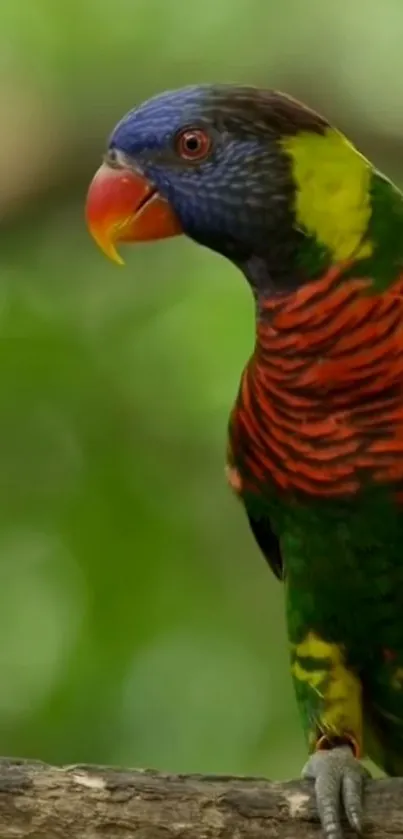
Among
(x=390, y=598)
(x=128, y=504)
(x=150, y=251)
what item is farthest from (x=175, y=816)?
(x=150, y=251)

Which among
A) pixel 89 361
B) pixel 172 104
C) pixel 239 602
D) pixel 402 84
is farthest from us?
pixel 239 602

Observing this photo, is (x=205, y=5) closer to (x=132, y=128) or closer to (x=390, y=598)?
(x=132, y=128)

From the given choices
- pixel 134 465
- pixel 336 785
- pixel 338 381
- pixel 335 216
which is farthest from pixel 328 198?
pixel 134 465

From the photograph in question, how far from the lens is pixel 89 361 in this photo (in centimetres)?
372

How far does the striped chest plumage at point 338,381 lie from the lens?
78.7 inches

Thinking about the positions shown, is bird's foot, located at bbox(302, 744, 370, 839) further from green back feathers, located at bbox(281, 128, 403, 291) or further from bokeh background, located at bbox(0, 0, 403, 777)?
bokeh background, located at bbox(0, 0, 403, 777)

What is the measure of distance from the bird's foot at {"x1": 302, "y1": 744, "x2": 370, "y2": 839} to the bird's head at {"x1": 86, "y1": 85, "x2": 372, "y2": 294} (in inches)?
29.8

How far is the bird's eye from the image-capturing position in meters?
2.04

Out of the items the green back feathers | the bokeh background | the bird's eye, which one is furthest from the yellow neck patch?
the bokeh background

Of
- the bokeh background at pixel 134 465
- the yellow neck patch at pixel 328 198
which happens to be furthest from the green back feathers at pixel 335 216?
the bokeh background at pixel 134 465

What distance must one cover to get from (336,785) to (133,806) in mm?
337

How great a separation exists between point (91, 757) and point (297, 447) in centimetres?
204

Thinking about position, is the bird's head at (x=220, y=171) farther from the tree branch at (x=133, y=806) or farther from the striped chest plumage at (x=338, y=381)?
the tree branch at (x=133, y=806)

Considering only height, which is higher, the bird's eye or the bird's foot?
the bird's eye
